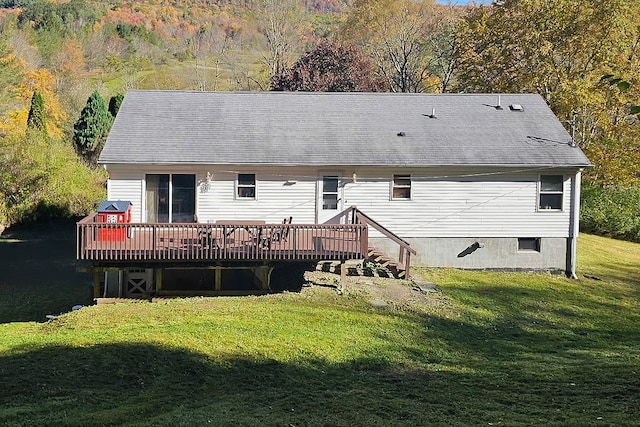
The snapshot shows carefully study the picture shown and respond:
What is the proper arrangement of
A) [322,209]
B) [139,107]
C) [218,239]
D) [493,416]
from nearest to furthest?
[493,416]
[218,239]
[322,209]
[139,107]

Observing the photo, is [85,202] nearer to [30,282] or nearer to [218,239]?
[30,282]

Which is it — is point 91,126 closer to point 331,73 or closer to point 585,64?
point 331,73

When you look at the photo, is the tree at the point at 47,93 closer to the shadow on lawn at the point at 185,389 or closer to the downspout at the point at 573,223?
the downspout at the point at 573,223

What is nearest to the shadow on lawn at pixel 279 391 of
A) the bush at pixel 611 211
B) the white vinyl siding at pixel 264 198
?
the white vinyl siding at pixel 264 198

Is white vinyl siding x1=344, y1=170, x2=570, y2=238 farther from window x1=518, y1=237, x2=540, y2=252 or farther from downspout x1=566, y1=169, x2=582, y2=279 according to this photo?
window x1=518, y1=237, x2=540, y2=252

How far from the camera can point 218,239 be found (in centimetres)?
1525

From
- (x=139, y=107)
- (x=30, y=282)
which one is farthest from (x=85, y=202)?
(x=139, y=107)

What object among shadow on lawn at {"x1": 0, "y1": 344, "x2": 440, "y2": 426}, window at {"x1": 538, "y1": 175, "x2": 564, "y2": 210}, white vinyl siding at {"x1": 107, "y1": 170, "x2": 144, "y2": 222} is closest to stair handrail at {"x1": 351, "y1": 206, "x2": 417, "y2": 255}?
window at {"x1": 538, "y1": 175, "x2": 564, "y2": 210}

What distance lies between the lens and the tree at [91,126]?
140 feet

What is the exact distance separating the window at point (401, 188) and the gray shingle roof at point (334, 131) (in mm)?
672

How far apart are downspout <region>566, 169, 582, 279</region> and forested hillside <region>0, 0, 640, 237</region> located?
3243 millimetres

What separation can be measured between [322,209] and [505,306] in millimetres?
6503

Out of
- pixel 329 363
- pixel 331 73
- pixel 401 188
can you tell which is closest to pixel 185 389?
pixel 329 363

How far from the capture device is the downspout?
19.2 meters
